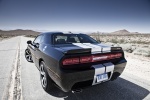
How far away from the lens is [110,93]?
335cm

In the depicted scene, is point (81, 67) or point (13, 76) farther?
point (13, 76)

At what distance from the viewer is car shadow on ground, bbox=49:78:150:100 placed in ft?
10.3

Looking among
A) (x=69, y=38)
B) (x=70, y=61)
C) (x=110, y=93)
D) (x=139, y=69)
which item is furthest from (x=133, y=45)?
(x=70, y=61)

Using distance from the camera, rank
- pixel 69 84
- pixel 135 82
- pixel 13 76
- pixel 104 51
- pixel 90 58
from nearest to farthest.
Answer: pixel 69 84
pixel 90 58
pixel 104 51
pixel 135 82
pixel 13 76

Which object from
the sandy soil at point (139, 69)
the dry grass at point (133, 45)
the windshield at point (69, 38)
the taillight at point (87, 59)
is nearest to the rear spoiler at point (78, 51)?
the taillight at point (87, 59)

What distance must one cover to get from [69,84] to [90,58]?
671mm

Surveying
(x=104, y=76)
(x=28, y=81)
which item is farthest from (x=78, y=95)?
(x=28, y=81)

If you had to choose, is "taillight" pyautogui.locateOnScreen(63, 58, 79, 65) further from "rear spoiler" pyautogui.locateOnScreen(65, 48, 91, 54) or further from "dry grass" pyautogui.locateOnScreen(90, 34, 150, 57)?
"dry grass" pyautogui.locateOnScreen(90, 34, 150, 57)

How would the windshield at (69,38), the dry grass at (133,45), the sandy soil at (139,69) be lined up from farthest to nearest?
the dry grass at (133,45) < the sandy soil at (139,69) < the windshield at (69,38)

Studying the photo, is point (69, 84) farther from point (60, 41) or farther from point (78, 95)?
point (60, 41)

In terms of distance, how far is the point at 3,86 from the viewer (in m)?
3.81

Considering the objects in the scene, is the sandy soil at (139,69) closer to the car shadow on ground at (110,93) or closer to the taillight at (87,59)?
the car shadow on ground at (110,93)

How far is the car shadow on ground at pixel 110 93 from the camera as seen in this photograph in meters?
3.14

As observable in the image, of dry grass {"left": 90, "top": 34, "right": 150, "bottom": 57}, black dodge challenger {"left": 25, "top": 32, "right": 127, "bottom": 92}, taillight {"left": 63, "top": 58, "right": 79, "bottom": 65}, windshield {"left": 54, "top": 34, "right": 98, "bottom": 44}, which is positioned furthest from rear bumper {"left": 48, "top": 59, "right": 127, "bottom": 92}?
dry grass {"left": 90, "top": 34, "right": 150, "bottom": 57}
